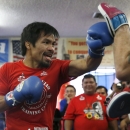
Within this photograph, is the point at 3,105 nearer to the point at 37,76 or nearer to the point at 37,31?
the point at 37,76

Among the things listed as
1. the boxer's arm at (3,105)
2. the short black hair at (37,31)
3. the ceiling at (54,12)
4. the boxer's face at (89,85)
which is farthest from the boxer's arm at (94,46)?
the ceiling at (54,12)

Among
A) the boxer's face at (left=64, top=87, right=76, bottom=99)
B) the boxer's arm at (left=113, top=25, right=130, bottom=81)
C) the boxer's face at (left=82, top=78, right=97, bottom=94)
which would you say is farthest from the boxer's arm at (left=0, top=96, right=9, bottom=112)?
the boxer's face at (left=64, top=87, right=76, bottom=99)

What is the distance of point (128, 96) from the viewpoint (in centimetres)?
117

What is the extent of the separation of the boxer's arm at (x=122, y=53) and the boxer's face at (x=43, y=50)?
50 cm

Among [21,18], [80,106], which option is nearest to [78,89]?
[21,18]

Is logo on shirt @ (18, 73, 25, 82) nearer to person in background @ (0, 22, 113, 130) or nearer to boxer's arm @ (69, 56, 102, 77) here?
person in background @ (0, 22, 113, 130)

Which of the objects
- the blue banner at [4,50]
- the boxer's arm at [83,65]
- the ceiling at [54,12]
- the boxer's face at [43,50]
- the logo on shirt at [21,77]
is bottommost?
the logo on shirt at [21,77]

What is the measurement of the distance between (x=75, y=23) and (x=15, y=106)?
11.2 ft

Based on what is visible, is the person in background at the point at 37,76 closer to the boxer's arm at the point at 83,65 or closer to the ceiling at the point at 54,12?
the boxer's arm at the point at 83,65

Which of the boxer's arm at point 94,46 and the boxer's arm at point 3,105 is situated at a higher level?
the boxer's arm at point 94,46

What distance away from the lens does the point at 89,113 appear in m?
2.70

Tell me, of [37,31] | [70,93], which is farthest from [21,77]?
[70,93]

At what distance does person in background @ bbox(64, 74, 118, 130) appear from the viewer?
8.76 feet

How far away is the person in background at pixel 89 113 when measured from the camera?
105 inches
